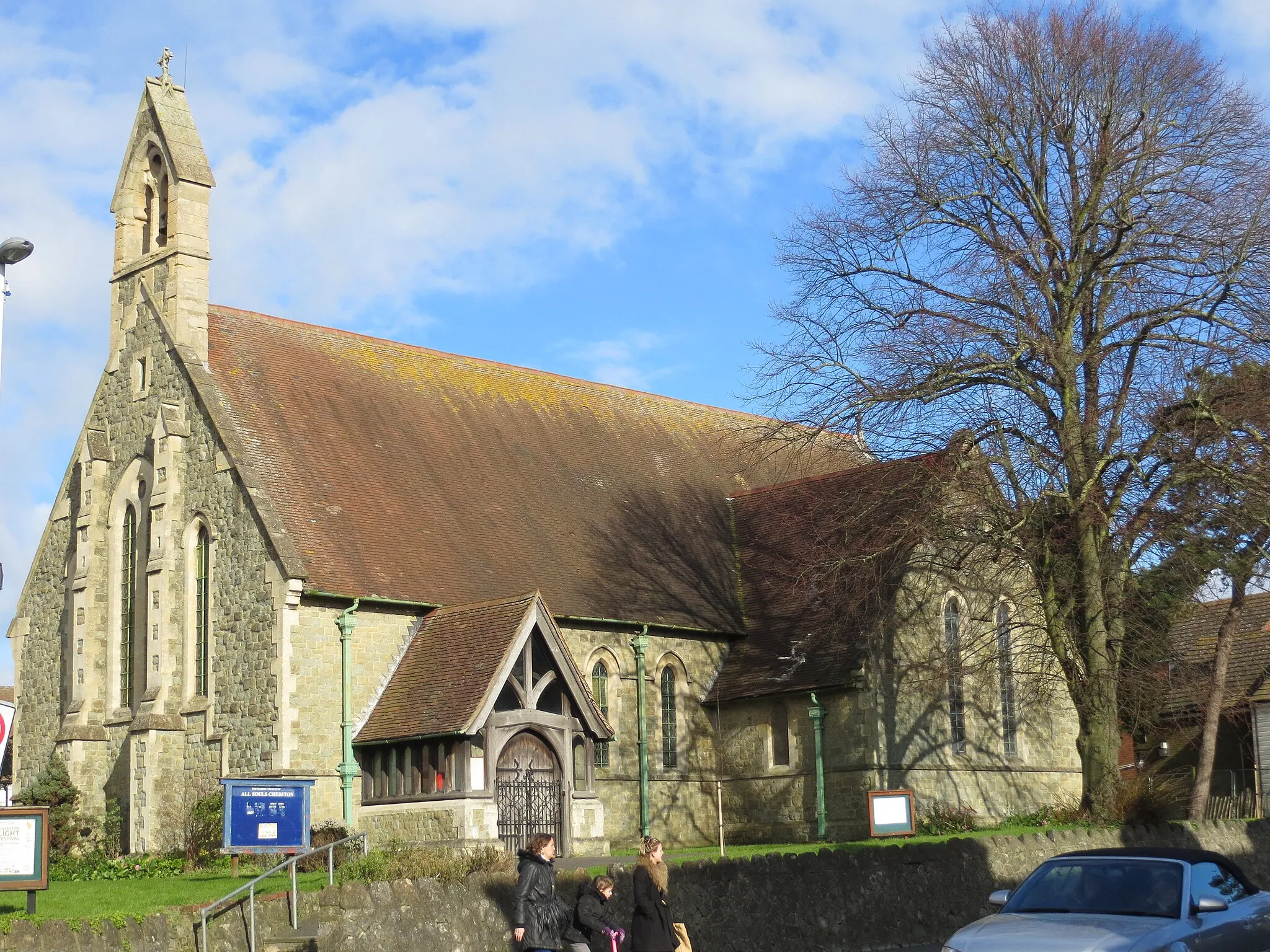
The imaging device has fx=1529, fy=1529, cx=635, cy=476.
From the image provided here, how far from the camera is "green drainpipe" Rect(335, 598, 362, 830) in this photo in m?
26.6

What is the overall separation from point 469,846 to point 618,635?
8155 mm

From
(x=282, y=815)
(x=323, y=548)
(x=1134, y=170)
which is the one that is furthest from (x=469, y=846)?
(x=1134, y=170)

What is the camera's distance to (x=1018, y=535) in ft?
86.3

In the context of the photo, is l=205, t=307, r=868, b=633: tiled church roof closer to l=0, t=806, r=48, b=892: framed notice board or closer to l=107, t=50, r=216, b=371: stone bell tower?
l=107, t=50, r=216, b=371: stone bell tower

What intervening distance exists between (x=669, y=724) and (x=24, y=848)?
18.0m

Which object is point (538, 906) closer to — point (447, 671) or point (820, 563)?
point (447, 671)

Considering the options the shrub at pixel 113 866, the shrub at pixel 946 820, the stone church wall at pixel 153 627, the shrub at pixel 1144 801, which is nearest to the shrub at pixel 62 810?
the stone church wall at pixel 153 627

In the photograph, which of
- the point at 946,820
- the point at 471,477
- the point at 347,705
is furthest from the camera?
the point at 471,477

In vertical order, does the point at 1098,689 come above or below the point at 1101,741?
above

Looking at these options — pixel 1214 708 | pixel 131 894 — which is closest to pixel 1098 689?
pixel 1214 708

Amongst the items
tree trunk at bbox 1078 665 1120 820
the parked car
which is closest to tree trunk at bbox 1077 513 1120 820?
tree trunk at bbox 1078 665 1120 820

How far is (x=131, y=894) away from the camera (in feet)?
69.6

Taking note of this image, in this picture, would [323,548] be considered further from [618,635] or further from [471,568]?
[618,635]

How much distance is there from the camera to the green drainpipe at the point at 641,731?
31.1 meters
